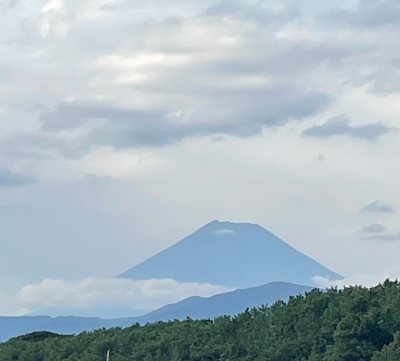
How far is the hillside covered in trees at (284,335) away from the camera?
1131 inches

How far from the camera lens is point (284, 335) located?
104 ft

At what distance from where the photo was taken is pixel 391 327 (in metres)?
28.8

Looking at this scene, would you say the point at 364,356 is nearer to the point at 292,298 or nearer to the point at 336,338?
the point at 336,338

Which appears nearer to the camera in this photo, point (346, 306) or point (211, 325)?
point (346, 306)

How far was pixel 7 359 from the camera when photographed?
4334 centimetres

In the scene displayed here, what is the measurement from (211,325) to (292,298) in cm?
355

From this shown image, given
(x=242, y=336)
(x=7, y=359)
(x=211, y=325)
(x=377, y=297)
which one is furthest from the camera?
(x=7, y=359)

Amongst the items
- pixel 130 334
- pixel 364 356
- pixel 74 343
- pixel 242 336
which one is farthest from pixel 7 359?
pixel 364 356

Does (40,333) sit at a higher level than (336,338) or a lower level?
higher

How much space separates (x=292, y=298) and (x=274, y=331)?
108 inches

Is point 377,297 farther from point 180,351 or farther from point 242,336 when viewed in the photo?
point 180,351

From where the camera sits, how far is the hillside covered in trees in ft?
94.3

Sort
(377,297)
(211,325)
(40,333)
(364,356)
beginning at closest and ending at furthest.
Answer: (364,356)
(377,297)
(211,325)
(40,333)

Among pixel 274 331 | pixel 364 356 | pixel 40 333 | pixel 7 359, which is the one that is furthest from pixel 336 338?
pixel 40 333
